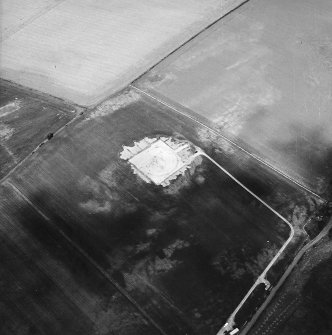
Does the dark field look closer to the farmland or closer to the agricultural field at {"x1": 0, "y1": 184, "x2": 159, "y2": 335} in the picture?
the farmland

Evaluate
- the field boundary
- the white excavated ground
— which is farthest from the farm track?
the field boundary

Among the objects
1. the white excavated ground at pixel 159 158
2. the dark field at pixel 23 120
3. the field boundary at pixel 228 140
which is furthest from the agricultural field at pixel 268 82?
the dark field at pixel 23 120

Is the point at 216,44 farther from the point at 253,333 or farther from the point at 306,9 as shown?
the point at 253,333

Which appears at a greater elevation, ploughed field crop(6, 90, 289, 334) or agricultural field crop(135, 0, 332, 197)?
agricultural field crop(135, 0, 332, 197)

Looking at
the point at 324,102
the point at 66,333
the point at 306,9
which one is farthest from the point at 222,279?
the point at 306,9

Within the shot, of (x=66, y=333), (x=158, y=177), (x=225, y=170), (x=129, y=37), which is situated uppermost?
(x=129, y=37)
